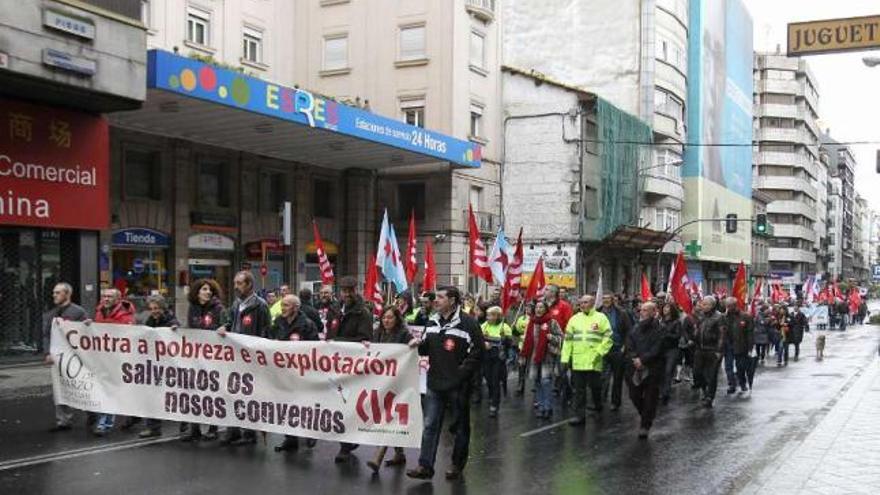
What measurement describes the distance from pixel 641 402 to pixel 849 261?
167 metres

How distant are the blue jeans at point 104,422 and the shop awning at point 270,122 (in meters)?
10.4

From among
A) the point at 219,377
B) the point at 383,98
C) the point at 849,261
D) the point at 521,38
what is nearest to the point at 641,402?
the point at 219,377

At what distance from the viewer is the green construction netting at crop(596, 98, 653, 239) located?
39.4m

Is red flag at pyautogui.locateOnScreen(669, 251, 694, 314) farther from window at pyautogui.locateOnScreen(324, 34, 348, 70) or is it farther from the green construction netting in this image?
the green construction netting

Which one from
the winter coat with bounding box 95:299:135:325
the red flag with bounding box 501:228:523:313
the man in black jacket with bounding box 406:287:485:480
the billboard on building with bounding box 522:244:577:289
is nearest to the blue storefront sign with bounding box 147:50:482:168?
the red flag with bounding box 501:228:523:313

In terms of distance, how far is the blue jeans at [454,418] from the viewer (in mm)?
8070

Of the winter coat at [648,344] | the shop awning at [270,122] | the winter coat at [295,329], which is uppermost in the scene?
the shop awning at [270,122]

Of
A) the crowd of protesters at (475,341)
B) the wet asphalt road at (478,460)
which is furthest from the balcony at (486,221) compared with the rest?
the wet asphalt road at (478,460)

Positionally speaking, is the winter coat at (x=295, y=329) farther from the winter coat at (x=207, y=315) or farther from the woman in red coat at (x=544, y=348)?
the woman in red coat at (x=544, y=348)

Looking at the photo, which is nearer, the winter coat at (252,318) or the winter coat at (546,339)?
the winter coat at (252,318)

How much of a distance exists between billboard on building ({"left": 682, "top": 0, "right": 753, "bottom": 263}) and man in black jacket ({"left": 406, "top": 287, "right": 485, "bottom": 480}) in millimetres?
40261

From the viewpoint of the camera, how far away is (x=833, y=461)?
8.95m

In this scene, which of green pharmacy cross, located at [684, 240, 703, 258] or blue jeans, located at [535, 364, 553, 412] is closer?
blue jeans, located at [535, 364, 553, 412]

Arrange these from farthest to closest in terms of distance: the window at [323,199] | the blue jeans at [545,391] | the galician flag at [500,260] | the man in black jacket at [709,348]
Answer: the window at [323,199]
the galician flag at [500,260]
the man in black jacket at [709,348]
the blue jeans at [545,391]
